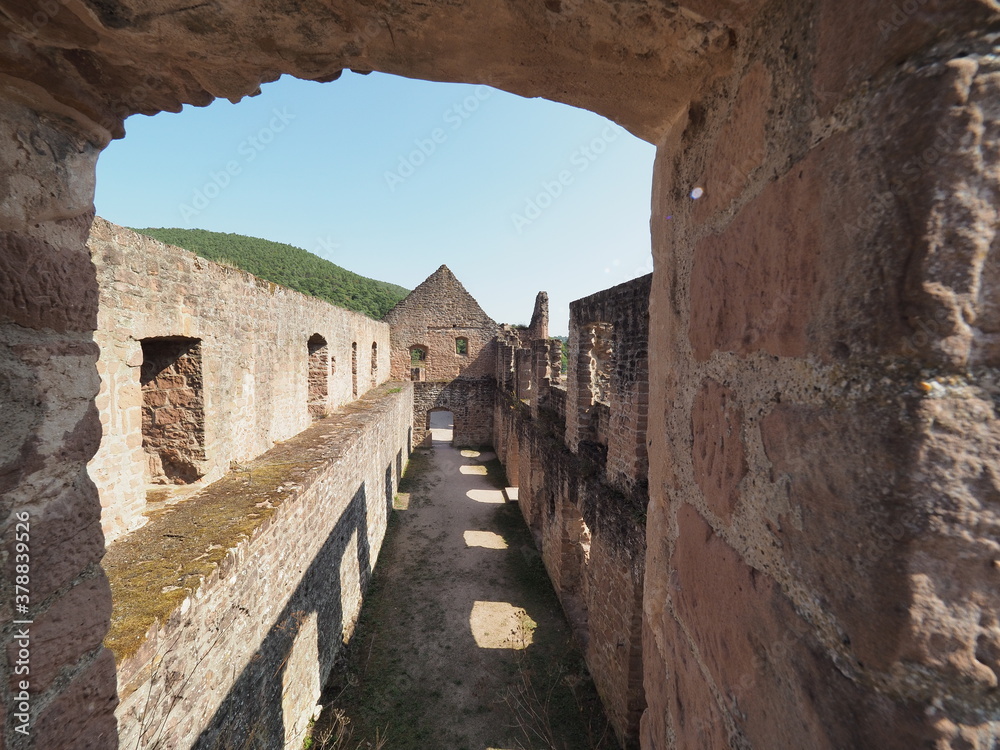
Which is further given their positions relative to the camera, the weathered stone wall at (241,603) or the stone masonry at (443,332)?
the stone masonry at (443,332)

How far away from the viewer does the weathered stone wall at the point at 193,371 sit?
3.18 meters

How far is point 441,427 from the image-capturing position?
22688 millimetres

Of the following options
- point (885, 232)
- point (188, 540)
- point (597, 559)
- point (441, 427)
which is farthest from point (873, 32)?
point (441, 427)

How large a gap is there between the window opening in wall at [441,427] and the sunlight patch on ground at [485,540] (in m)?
8.15

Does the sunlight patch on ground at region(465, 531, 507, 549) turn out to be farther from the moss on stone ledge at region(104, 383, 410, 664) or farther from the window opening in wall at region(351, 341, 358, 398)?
the window opening in wall at region(351, 341, 358, 398)

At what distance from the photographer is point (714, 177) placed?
917 millimetres

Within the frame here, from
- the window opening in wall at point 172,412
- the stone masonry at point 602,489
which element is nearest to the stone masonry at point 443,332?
the stone masonry at point 602,489

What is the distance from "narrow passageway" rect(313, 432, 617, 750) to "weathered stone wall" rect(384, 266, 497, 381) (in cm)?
1002

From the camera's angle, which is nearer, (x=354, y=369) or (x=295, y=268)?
(x=354, y=369)

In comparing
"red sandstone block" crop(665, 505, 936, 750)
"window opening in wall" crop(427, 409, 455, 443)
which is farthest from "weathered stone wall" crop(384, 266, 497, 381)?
"red sandstone block" crop(665, 505, 936, 750)

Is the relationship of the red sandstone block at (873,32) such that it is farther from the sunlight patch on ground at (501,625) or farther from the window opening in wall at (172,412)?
the sunlight patch on ground at (501,625)

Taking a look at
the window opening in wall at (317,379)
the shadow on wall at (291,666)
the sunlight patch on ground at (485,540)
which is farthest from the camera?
the sunlight patch on ground at (485,540)

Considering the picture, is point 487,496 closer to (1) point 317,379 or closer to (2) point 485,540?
(2) point 485,540

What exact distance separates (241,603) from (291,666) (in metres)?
1.42
